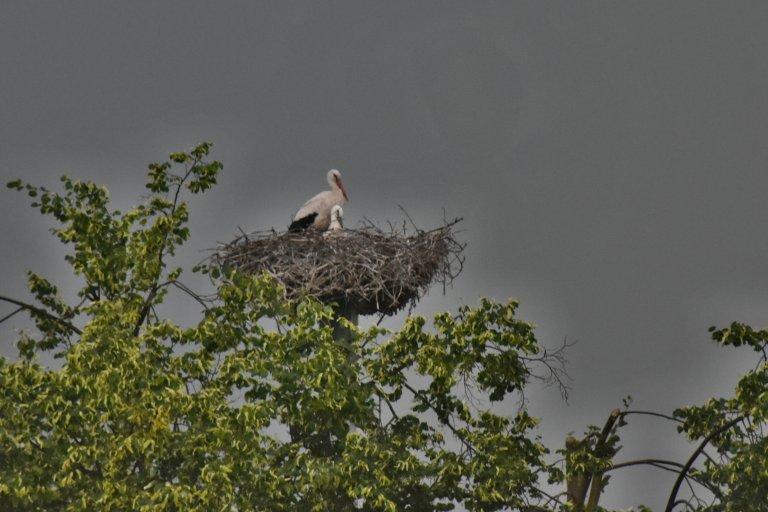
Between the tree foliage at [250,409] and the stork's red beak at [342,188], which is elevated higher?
the stork's red beak at [342,188]

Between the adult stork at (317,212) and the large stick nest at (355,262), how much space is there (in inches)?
37.6

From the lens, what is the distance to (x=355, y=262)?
2094cm

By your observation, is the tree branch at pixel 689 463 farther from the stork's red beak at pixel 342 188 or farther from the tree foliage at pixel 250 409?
the stork's red beak at pixel 342 188

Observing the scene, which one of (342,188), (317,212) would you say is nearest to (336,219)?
(317,212)

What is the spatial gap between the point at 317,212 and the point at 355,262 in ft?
7.78

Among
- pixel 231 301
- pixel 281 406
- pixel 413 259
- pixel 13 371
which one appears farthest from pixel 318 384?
pixel 413 259

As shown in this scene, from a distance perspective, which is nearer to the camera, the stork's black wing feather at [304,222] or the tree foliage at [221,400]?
the tree foliage at [221,400]

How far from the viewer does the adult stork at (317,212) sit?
22906 millimetres

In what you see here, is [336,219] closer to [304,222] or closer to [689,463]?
[304,222]

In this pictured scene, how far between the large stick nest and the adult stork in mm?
955

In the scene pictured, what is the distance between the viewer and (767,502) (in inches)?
657

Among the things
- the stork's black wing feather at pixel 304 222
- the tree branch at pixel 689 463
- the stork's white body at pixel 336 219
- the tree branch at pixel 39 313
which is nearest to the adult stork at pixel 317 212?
the stork's black wing feather at pixel 304 222

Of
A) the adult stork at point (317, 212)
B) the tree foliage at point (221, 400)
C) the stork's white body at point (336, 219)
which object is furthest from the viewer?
the adult stork at point (317, 212)

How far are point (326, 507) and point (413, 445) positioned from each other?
1369mm
